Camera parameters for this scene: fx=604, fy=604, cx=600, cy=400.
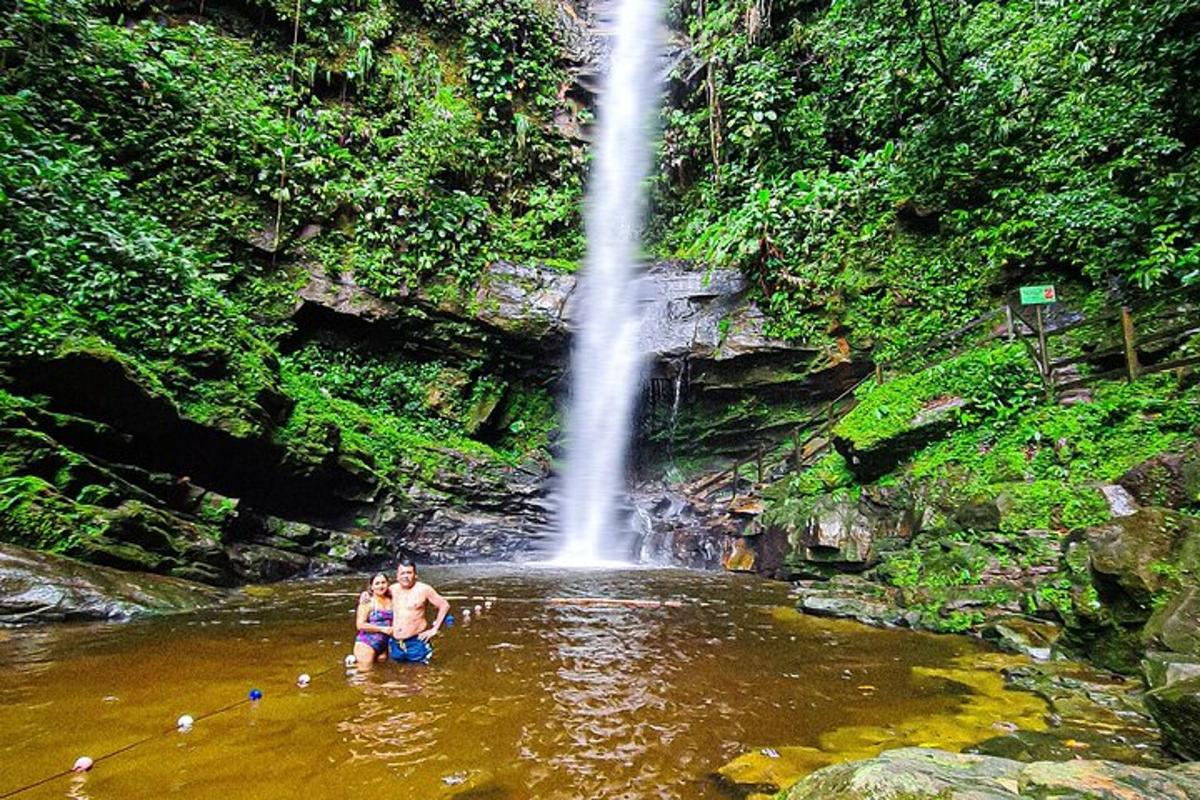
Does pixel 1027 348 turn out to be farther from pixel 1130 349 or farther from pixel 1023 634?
pixel 1023 634

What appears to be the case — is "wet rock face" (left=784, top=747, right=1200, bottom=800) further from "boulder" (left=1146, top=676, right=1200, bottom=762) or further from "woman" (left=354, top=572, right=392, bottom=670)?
"woman" (left=354, top=572, right=392, bottom=670)

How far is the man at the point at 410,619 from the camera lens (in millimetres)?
4859

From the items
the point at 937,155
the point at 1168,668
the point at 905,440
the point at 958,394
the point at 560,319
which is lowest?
the point at 1168,668

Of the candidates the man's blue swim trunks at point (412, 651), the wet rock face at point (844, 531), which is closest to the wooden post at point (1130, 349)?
the wet rock face at point (844, 531)

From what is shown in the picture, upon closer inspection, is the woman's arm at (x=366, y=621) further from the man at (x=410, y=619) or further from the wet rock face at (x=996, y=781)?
the wet rock face at (x=996, y=781)

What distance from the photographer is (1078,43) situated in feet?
27.7

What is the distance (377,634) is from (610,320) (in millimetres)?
12379

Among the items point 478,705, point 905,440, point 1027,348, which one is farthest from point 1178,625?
point 1027,348

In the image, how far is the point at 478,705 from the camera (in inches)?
150

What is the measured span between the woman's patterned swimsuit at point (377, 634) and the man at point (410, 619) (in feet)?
0.22

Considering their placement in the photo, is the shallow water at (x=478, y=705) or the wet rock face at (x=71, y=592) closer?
the shallow water at (x=478, y=705)

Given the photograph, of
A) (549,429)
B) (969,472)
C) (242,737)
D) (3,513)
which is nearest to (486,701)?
(242,737)

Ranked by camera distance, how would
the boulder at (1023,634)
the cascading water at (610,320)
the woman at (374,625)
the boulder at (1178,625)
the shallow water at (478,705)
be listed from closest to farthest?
the shallow water at (478,705) < the boulder at (1178,625) < the woman at (374,625) < the boulder at (1023,634) < the cascading water at (610,320)

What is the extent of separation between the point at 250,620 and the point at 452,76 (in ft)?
58.1
